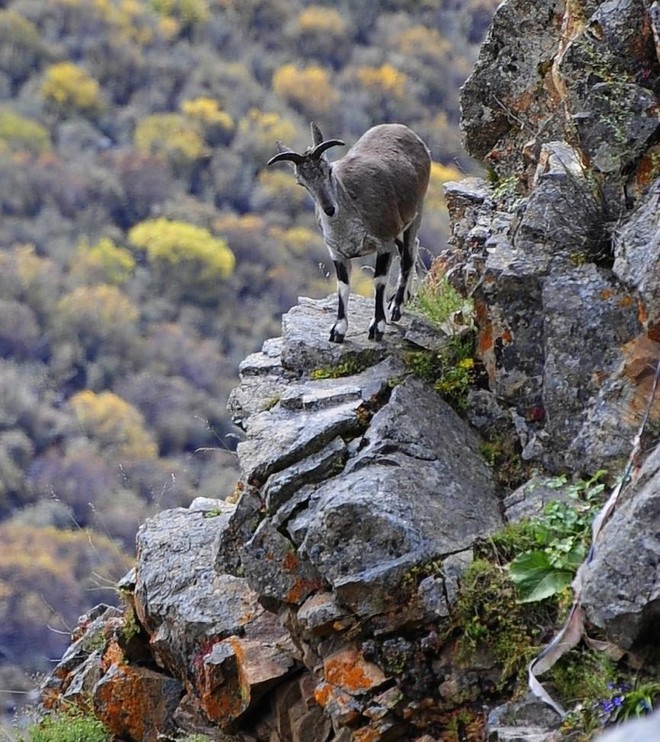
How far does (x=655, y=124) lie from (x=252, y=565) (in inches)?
156

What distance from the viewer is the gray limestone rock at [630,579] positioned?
5031 mm

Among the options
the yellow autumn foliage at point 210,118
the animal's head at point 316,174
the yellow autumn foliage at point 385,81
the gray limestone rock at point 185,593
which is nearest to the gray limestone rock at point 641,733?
the gray limestone rock at point 185,593

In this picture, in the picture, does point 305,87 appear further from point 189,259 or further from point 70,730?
point 70,730

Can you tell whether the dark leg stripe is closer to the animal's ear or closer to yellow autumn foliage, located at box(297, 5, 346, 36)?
the animal's ear

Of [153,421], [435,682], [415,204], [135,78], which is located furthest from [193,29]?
[435,682]

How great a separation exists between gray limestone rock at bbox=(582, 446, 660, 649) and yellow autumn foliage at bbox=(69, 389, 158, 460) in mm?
24310

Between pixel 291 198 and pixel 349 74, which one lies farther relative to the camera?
pixel 349 74

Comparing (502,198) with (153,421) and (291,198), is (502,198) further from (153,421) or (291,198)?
(291,198)

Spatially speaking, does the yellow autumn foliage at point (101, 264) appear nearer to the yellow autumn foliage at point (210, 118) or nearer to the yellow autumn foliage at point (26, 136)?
the yellow autumn foliage at point (26, 136)

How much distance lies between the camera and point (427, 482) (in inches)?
274

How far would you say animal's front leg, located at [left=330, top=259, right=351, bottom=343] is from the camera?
28.0ft

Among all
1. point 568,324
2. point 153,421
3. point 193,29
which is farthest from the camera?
point 193,29

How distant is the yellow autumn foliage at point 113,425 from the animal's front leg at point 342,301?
2052cm

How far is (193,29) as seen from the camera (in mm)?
51375
